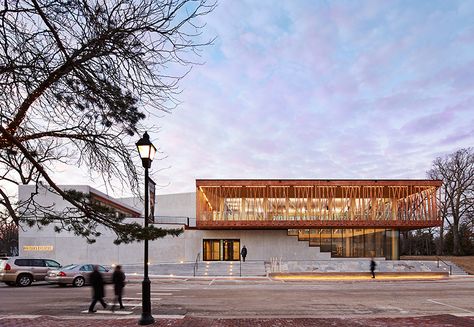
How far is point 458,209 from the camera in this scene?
60.3 m

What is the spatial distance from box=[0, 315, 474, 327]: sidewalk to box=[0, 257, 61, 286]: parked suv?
13.0m

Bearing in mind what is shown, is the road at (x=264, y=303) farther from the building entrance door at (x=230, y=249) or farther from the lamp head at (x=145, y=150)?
the building entrance door at (x=230, y=249)

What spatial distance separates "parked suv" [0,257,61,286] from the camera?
75.3 feet

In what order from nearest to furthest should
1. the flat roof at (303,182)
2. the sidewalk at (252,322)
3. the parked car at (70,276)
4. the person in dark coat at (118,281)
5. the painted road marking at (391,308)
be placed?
the sidewalk at (252,322) → the person in dark coat at (118,281) → the painted road marking at (391,308) → the parked car at (70,276) → the flat roof at (303,182)

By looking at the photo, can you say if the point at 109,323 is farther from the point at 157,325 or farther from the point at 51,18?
the point at 51,18

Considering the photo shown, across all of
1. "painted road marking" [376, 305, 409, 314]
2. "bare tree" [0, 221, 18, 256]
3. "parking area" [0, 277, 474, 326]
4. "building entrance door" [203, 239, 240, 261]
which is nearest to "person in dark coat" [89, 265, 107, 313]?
"parking area" [0, 277, 474, 326]

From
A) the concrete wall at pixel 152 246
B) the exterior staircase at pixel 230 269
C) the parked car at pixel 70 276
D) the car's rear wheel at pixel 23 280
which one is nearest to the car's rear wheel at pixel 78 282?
the parked car at pixel 70 276

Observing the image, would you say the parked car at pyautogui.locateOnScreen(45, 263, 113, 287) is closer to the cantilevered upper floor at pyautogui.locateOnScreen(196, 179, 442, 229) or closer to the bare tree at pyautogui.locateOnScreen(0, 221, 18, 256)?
the bare tree at pyautogui.locateOnScreen(0, 221, 18, 256)

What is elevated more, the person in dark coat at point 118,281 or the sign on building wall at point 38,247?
the person in dark coat at point 118,281

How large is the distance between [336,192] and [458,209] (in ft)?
89.0

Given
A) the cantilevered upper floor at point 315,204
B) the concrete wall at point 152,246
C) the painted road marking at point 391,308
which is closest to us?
the painted road marking at point 391,308

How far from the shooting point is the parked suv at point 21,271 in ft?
75.3

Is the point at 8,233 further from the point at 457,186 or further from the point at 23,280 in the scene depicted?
the point at 457,186

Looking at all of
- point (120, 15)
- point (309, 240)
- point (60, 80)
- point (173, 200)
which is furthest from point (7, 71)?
point (173, 200)
